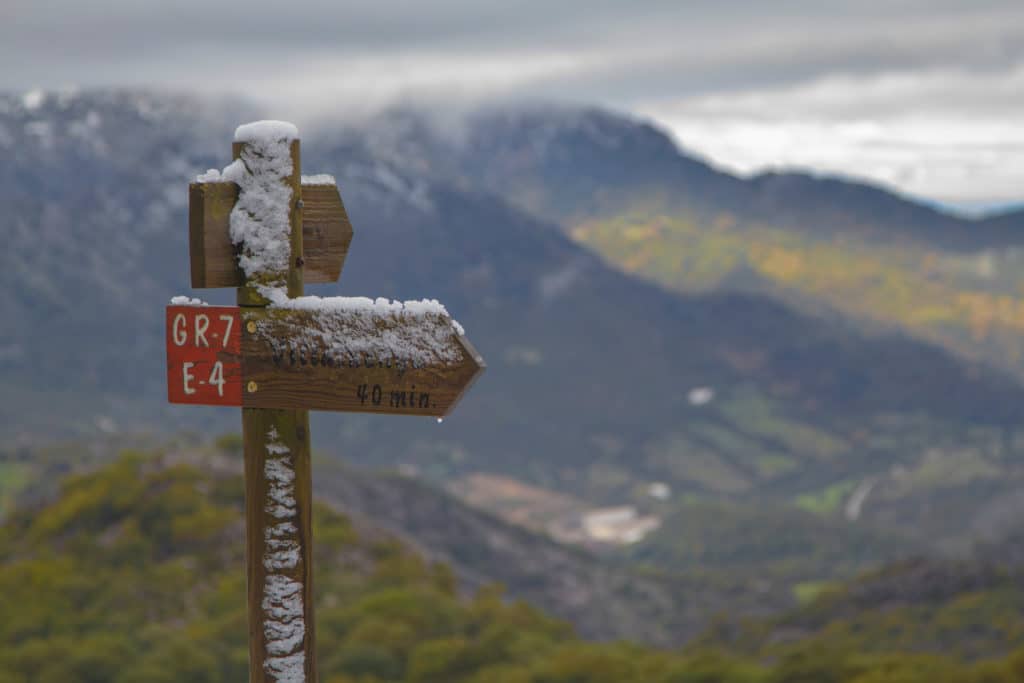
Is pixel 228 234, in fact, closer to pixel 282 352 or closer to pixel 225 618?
pixel 282 352

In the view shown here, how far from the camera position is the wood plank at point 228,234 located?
354 inches

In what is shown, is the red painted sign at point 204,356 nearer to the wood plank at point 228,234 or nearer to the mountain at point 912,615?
the wood plank at point 228,234

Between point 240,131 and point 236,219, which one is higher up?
point 240,131

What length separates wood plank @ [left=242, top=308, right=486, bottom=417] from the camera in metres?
8.82

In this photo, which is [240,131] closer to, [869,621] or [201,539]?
[201,539]

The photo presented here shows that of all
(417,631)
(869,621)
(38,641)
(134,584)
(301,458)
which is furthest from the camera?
(869,621)

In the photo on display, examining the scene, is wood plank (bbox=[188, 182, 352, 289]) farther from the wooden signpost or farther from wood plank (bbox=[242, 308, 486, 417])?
wood plank (bbox=[242, 308, 486, 417])

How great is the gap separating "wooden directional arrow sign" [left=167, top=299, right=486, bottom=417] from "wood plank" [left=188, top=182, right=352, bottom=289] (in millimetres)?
300

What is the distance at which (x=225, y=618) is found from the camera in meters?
84.4

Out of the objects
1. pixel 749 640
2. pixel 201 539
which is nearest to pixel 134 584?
pixel 201 539

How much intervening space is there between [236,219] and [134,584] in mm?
95984

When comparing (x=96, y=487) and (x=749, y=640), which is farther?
(x=749, y=640)

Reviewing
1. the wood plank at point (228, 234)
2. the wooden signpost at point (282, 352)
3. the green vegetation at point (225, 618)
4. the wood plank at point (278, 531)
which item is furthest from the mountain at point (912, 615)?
the wood plank at point (228, 234)

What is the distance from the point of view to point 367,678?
243 ft
